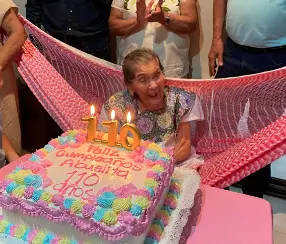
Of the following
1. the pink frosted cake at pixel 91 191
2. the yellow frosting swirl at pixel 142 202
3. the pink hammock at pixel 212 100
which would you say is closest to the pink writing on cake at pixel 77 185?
the pink frosted cake at pixel 91 191

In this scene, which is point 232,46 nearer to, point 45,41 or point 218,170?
point 218,170

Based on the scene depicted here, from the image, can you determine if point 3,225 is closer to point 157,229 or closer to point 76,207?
point 76,207

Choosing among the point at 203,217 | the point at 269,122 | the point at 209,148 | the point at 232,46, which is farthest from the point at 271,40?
the point at 203,217

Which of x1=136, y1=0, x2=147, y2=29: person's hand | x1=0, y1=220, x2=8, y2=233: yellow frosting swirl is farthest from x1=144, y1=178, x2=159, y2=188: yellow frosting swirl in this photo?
x1=136, y1=0, x2=147, y2=29: person's hand

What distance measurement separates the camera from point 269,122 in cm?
165

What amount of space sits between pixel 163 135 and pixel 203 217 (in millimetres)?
563

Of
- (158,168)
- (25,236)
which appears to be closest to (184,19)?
(158,168)

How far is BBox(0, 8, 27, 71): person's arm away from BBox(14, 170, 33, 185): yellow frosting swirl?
34.3 inches

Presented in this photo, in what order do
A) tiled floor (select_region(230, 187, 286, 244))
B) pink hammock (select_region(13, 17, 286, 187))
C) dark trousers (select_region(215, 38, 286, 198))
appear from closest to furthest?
pink hammock (select_region(13, 17, 286, 187))
dark trousers (select_region(215, 38, 286, 198))
tiled floor (select_region(230, 187, 286, 244))

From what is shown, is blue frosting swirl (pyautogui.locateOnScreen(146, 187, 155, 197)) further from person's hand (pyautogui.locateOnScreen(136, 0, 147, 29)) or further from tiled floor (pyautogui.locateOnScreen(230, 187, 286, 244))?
tiled floor (pyautogui.locateOnScreen(230, 187, 286, 244))

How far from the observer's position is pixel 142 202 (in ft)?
3.15

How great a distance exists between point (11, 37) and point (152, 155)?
989 millimetres

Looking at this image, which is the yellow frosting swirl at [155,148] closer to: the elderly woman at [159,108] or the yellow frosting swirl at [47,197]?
the yellow frosting swirl at [47,197]

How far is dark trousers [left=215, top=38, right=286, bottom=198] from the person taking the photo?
5.74ft
